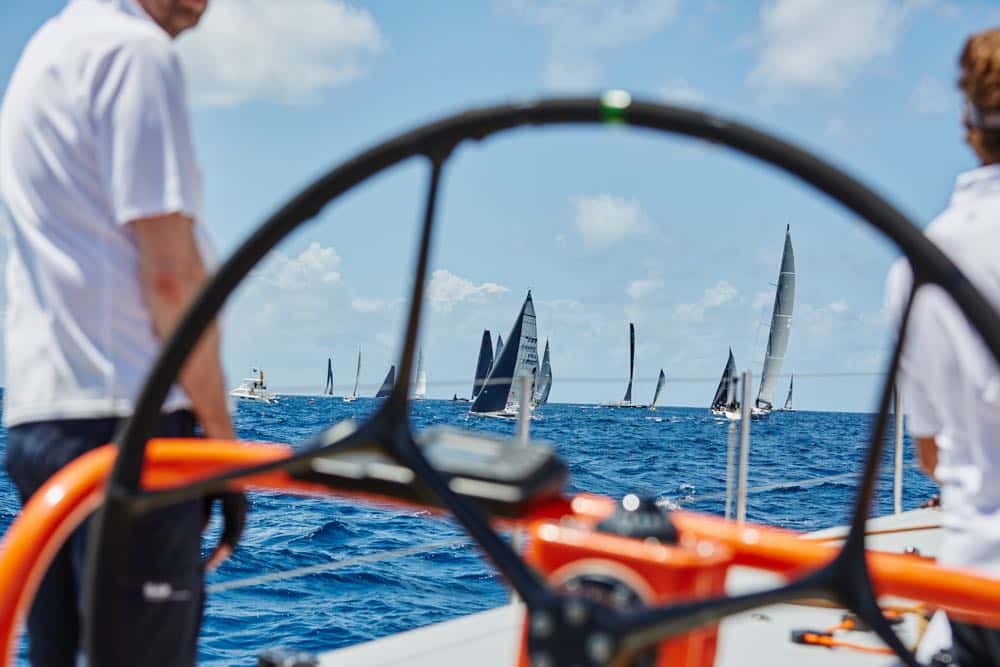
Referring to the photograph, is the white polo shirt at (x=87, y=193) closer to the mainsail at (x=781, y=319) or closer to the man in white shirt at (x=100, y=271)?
the man in white shirt at (x=100, y=271)

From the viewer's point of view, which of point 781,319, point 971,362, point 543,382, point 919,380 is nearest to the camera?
point 971,362

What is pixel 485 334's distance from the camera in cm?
4509

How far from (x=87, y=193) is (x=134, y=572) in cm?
40

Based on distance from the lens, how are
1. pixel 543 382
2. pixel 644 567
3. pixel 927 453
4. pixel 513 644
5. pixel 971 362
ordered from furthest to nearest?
pixel 543 382, pixel 513 644, pixel 927 453, pixel 971 362, pixel 644 567

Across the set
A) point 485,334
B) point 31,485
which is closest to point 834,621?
point 31,485

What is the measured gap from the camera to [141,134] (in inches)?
40.1

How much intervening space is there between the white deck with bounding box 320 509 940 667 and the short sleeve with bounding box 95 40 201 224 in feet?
4.36

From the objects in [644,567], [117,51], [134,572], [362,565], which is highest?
Answer: [117,51]

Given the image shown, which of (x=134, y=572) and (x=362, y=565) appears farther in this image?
(x=362, y=565)

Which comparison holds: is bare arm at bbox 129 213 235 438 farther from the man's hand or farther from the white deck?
the white deck

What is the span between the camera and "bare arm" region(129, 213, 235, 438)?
1.04 metres

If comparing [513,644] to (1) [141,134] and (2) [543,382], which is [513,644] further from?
(2) [543,382]

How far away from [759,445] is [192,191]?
29.3 meters

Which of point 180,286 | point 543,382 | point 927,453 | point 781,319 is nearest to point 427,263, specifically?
point 180,286
